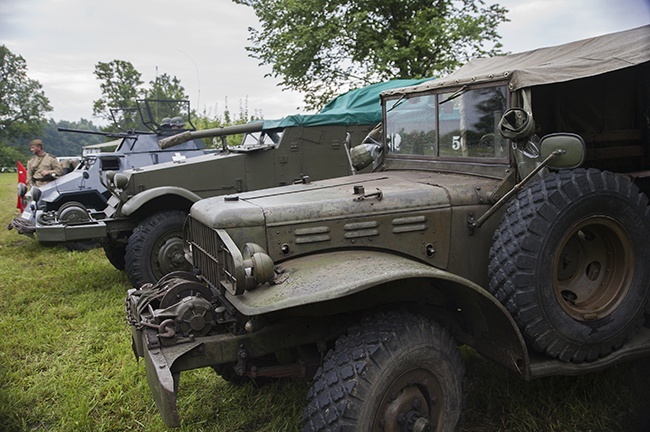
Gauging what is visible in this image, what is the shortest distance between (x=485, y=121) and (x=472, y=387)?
68.3 inches

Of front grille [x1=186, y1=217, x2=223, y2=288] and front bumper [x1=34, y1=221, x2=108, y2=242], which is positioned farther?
front bumper [x1=34, y1=221, x2=108, y2=242]

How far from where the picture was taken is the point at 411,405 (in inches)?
111

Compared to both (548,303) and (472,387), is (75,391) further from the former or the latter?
(548,303)

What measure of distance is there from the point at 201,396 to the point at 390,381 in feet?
5.40

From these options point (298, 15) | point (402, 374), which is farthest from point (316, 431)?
point (298, 15)

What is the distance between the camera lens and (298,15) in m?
12.3

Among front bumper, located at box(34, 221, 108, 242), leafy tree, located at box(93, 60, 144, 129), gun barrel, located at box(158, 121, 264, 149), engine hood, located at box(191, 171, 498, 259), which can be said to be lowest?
front bumper, located at box(34, 221, 108, 242)

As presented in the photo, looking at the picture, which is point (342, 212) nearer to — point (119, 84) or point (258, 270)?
point (258, 270)

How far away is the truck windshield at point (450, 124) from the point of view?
3568mm

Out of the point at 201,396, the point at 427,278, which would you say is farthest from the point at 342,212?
the point at 201,396

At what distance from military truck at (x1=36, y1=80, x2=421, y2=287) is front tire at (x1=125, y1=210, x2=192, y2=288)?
0.01 m

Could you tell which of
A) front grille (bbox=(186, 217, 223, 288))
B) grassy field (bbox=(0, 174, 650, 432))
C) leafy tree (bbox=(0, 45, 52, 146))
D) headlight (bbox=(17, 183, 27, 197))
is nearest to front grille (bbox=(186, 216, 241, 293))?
front grille (bbox=(186, 217, 223, 288))

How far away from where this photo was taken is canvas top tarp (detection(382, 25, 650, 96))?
325cm

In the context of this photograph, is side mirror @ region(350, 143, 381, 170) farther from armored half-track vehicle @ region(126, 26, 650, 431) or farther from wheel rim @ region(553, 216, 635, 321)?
wheel rim @ region(553, 216, 635, 321)
